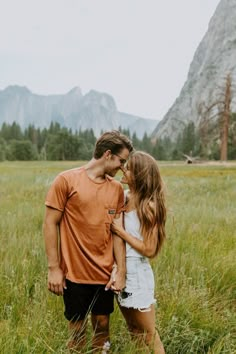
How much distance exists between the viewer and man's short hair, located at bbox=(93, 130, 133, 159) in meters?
2.98

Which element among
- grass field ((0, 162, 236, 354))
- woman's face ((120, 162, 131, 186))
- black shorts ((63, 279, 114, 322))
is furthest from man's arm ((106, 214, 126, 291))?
grass field ((0, 162, 236, 354))

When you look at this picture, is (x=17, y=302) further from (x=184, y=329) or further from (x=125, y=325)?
(x=184, y=329)

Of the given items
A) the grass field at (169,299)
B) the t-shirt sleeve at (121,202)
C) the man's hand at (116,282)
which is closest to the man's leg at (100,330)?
the grass field at (169,299)

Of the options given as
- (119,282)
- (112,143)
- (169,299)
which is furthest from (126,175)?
(169,299)

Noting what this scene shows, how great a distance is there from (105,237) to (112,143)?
640 mm

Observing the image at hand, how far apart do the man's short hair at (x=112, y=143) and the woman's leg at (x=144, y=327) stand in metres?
1.10

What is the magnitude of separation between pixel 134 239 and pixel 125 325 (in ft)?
2.61

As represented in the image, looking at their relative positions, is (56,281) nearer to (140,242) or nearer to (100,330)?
(100,330)

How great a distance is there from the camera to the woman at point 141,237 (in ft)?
9.84

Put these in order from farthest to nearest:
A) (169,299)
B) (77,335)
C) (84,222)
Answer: (169,299) < (84,222) < (77,335)

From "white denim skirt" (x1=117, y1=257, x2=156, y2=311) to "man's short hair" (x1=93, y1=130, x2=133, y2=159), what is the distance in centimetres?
76

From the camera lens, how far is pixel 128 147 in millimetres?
3035

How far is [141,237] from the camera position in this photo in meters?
3.06

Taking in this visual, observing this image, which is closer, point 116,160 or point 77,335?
point 77,335
